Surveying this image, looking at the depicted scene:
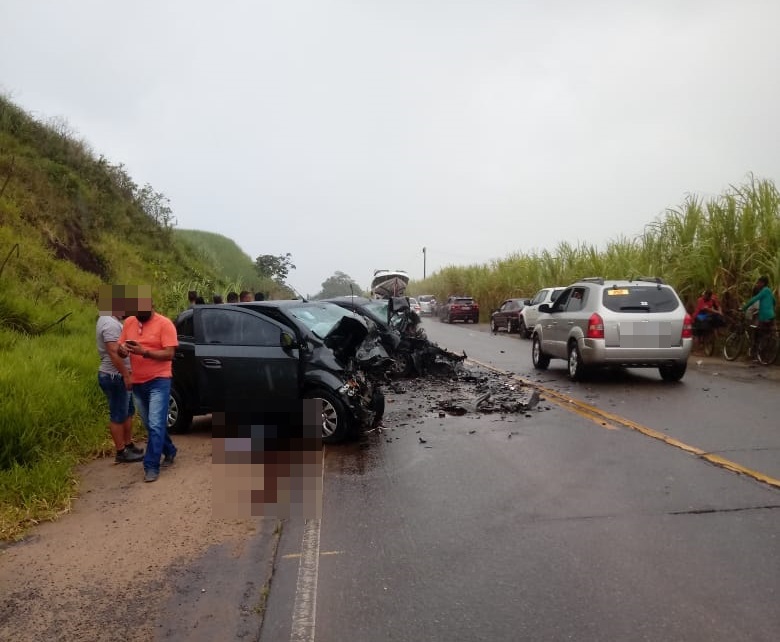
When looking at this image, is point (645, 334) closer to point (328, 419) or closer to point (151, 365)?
point (328, 419)

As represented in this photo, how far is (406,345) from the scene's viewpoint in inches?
476

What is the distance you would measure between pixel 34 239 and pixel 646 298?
13.0m

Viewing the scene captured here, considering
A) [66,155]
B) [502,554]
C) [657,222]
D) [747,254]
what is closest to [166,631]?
[502,554]

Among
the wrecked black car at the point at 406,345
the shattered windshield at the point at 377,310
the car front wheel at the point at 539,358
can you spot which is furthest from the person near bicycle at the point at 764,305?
the shattered windshield at the point at 377,310

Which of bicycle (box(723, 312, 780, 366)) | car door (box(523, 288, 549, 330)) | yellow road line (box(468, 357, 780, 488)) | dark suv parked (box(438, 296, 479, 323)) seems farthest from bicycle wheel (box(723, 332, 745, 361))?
dark suv parked (box(438, 296, 479, 323))

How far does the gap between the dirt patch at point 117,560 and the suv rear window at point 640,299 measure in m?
7.59

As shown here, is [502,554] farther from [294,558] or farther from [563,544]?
[294,558]

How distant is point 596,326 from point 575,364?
0.98 m

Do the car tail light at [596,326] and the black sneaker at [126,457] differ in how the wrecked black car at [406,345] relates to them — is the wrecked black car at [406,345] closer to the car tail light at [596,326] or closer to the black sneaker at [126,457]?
the car tail light at [596,326]

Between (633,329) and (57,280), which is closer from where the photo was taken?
(633,329)

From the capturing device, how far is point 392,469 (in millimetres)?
6164

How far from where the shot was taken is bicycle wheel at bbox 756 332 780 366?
13.5 metres

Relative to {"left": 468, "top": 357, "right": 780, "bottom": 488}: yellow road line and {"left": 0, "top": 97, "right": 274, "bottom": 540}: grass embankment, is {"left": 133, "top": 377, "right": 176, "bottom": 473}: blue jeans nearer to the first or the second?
{"left": 0, "top": 97, "right": 274, "bottom": 540}: grass embankment

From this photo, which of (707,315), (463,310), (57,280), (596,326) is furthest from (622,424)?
(463,310)
